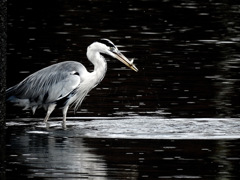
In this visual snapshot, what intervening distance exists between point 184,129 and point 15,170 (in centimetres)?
390

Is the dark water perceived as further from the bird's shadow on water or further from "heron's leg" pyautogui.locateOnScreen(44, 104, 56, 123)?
"heron's leg" pyautogui.locateOnScreen(44, 104, 56, 123)

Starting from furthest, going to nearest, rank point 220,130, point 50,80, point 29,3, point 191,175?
point 29,3 → point 50,80 → point 220,130 → point 191,175

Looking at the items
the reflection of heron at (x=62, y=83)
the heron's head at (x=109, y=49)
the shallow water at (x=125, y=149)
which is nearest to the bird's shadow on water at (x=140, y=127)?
the shallow water at (x=125, y=149)

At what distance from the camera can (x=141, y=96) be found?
1923 cm

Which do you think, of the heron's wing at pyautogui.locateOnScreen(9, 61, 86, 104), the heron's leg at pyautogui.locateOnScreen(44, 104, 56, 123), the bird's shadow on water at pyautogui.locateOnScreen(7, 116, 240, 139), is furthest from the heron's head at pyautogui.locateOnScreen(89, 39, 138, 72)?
the heron's leg at pyautogui.locateOnScreen(44, 104, 56, 123)

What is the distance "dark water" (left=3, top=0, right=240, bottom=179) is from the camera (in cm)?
1301

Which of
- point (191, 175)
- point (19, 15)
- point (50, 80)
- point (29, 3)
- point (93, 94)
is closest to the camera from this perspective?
point (191, 175)

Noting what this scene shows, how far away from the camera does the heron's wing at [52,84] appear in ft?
54.5

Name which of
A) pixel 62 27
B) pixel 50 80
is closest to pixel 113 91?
pixel 50 80

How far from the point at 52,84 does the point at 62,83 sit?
17 cm

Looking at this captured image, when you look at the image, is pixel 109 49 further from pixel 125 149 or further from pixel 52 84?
pixel 125 149

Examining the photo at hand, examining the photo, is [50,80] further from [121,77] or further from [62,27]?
[62,27]

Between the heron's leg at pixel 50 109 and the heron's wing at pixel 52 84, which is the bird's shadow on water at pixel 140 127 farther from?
the heron's wing at pixel 52 84

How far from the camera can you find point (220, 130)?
15625 millimetres
